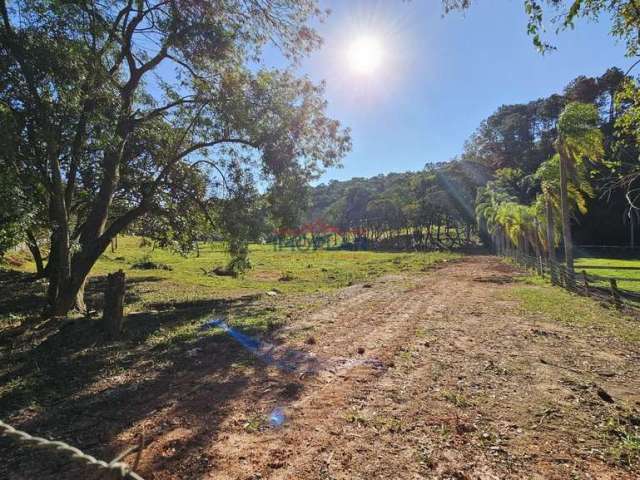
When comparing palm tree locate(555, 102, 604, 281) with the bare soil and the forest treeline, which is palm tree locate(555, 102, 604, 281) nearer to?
the bare soil

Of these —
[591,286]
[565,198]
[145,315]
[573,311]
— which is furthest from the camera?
[565,198]

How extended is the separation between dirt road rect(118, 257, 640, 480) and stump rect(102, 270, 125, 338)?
300 cm

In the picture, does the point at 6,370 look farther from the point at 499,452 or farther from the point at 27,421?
the point at 499,452

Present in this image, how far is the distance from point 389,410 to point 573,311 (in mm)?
9655

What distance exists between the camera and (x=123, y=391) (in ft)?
18.4

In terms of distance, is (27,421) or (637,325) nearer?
(27,421)

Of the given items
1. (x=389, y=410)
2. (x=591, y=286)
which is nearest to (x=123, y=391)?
(x=389, y=410)

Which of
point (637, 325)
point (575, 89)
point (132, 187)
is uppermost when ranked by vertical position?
point (575, 89)

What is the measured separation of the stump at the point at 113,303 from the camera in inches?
340

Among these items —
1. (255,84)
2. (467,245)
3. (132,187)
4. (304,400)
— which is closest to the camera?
(304,400)

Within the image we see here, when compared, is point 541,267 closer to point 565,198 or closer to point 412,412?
point 565,198

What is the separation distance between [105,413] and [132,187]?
10.9 meters

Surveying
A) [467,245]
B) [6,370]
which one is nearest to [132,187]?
[6,370]

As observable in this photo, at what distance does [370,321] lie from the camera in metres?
10.1
